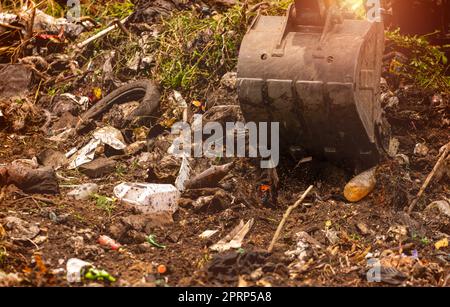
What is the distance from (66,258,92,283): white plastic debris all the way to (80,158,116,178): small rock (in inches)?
50.5

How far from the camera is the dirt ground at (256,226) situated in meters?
3.67

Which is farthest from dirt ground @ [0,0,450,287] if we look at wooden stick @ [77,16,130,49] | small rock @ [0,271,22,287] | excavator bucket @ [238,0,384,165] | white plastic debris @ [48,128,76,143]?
wooden stick @ [77,16,130,49]

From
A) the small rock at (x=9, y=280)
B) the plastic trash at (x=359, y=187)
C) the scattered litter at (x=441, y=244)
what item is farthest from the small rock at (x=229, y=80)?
the small rock at (x=9, y=280)

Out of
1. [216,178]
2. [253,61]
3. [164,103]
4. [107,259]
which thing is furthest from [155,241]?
[164,103]

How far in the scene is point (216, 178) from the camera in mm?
4668

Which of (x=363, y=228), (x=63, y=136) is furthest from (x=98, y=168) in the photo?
(x=363, y=228)

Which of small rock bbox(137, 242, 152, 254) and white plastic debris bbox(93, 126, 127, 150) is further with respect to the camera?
white plastic debris bbox(93, 126, 127, 150)

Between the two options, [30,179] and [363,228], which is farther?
[30,179]

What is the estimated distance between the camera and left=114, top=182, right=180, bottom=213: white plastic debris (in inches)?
173

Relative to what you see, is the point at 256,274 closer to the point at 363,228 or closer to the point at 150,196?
the point at 363,228

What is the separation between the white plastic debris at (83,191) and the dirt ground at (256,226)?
7 cm

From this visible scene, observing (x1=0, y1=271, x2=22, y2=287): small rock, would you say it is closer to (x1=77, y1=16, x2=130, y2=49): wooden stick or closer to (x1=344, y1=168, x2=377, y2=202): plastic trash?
(x1=344, y1=168, x2=377, y2=202): plastic trash

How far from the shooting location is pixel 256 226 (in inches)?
168

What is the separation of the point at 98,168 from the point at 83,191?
0.32 m
